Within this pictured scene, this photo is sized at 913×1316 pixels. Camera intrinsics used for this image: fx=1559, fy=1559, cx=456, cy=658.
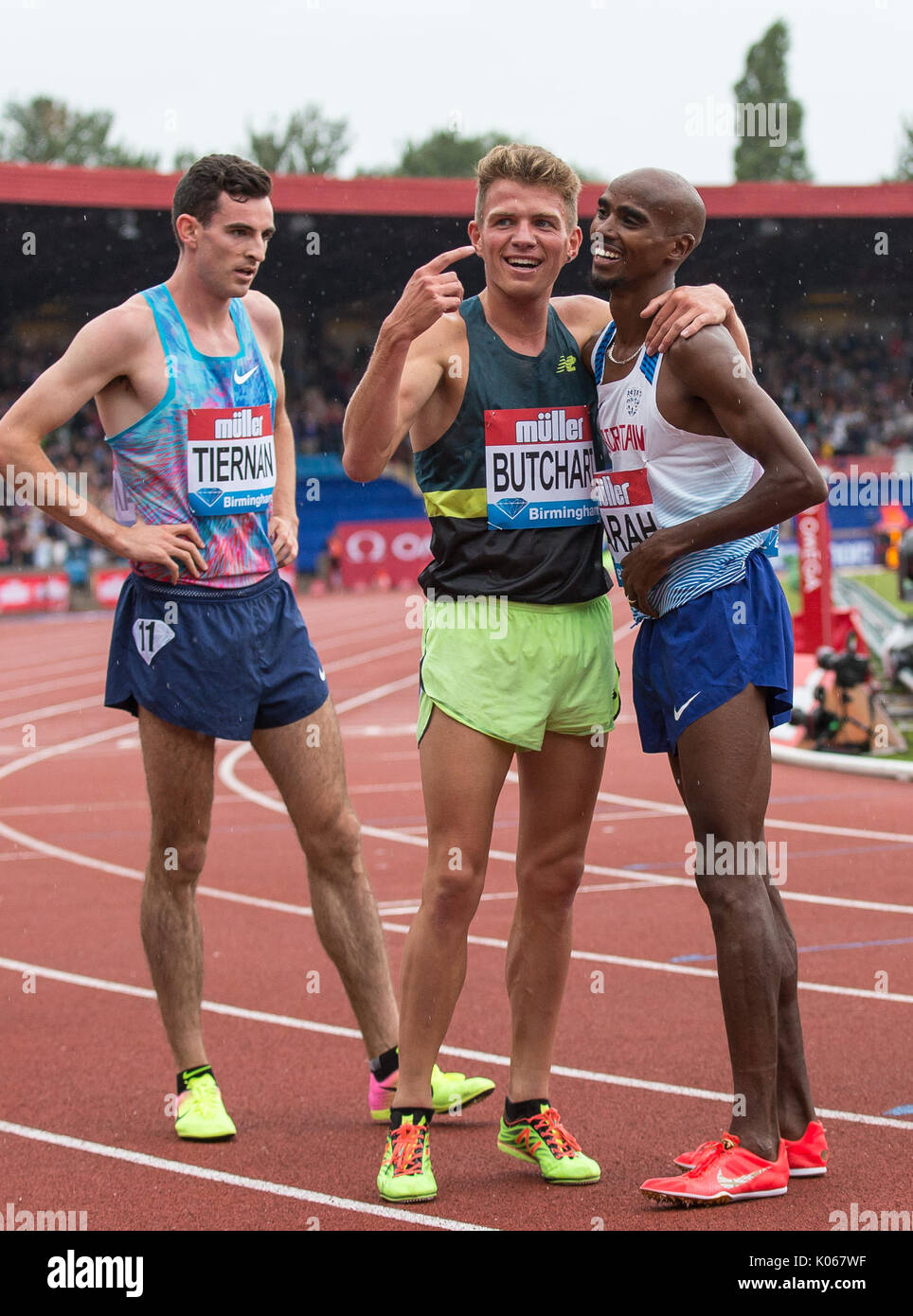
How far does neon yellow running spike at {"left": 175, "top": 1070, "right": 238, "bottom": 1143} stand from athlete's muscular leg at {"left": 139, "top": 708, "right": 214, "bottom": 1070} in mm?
85

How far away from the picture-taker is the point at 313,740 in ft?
13.3

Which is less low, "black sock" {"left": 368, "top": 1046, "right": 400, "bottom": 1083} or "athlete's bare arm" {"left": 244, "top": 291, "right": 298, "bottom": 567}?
"athlete's bare arm" {"left": 244, "top": 291, "right": 298, "bottom": 567}

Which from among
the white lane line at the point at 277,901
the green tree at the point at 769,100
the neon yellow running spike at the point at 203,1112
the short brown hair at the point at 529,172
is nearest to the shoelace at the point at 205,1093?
the neon yellow running spike at the point at 203,1112

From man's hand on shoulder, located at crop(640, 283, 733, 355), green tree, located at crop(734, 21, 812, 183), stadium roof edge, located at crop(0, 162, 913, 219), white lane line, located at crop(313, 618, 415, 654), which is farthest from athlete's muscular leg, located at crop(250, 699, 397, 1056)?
green tree, located at crop(734, 21, 812, 183)

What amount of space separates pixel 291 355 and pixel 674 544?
33.8 meters

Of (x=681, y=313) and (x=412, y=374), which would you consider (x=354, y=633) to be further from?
(x=681, y=313)

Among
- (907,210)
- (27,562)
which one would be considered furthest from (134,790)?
(907,210)

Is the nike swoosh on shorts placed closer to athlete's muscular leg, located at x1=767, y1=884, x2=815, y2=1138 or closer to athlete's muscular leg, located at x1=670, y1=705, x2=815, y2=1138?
athlete's muscular leg, located at x1=670, y1=705, x2=815, y2=1138

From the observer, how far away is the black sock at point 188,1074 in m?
4.09

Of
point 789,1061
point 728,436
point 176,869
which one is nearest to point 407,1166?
point 789,1061

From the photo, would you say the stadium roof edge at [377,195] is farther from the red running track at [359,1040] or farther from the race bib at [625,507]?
the race bib at [625,507]

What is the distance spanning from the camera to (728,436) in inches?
132

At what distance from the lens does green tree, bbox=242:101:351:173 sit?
71875 mm

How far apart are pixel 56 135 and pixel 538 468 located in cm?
7101
